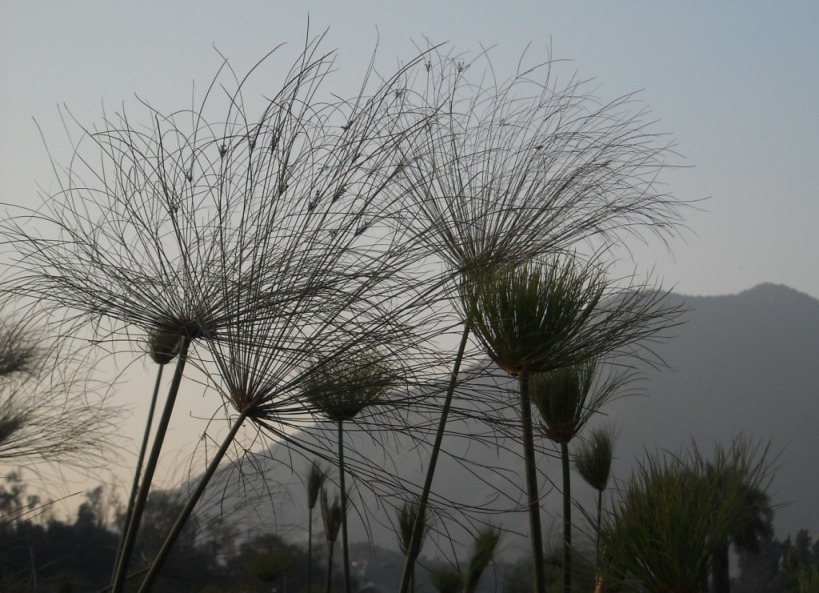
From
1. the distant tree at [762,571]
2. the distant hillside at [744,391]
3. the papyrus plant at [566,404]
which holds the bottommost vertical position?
the distant tree at [762,571]

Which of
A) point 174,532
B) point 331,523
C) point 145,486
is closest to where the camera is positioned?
point 174,532

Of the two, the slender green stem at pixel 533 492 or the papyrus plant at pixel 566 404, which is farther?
the papyrus plant at pixel 566 404

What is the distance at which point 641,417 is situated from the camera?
65312 millimetres

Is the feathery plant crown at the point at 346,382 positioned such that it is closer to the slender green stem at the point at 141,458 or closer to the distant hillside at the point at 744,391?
the slender green stem at the point at 141,458

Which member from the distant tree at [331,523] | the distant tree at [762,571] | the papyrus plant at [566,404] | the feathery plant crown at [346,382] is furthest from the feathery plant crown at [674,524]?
the distant tree at [762,571]

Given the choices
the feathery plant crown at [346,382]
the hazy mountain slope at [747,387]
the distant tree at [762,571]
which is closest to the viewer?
the feathery plant crown at [346,382]

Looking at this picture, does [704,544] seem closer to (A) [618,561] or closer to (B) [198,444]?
(A) [618,561]

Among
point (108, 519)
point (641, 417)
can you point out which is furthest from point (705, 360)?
point (108, 519)

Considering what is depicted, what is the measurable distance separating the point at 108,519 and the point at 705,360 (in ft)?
247

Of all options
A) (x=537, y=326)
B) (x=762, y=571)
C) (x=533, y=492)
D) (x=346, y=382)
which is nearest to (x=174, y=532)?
(x=346, y=382)

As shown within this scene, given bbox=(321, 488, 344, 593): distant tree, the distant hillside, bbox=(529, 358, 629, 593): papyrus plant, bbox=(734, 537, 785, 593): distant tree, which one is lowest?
bbox=(734, 537, 785, 593): distant tree

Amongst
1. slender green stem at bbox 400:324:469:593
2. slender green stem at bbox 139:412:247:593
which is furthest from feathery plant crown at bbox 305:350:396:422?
slender green stem at bbox 139:412:247:593

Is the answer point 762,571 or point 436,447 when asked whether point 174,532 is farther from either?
point 762,571

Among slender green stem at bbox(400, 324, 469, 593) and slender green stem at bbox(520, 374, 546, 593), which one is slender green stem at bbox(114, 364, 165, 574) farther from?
slender green stem at bbox(520, 374, 546, 593)
